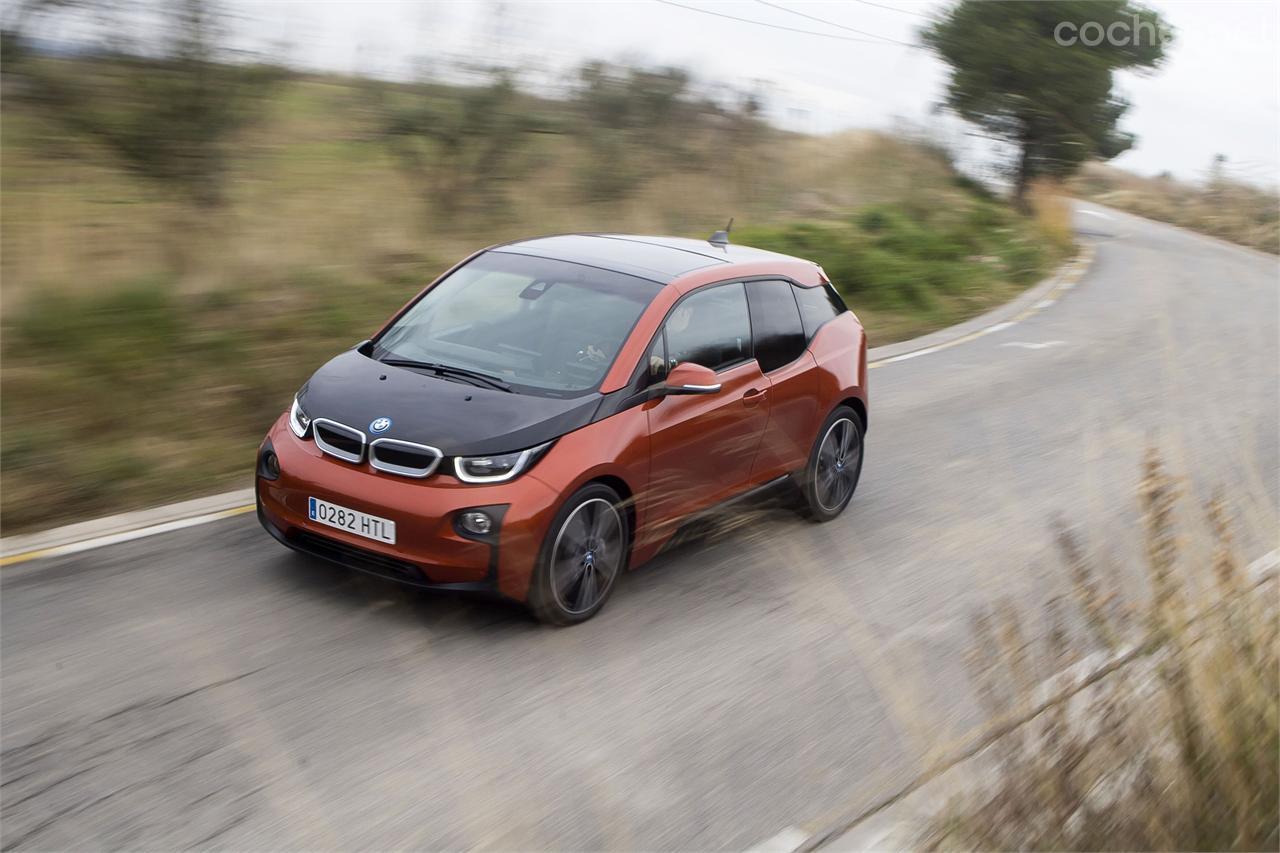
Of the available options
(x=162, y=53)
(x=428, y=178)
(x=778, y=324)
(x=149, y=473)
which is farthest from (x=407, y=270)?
(x=778, y=324)

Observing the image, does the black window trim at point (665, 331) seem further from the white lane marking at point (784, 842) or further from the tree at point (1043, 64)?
the tree at point (1043, 64)

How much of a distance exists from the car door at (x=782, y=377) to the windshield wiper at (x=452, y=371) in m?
1.69

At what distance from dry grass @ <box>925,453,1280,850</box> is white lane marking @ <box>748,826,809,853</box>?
134 cm

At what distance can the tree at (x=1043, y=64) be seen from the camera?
28844 millimetres

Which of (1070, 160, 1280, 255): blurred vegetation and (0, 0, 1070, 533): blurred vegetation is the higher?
(0, 0, 1070, 533): blurred vegetation

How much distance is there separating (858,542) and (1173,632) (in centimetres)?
456

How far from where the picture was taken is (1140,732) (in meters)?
3.23

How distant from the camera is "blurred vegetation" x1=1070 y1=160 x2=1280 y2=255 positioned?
34809mm

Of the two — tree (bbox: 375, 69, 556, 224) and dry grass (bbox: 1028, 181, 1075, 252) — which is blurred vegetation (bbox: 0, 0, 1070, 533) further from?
dry grass (bbox: 1028, 181, 1075, 252)

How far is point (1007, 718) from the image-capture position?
10.3ft

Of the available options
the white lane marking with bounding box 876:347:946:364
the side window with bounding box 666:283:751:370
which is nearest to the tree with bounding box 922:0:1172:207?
the white lane marking with bounding box 876:347:946:364

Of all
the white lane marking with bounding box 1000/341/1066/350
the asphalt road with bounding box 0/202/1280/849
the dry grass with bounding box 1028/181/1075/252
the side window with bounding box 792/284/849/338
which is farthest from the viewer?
the dry grass with bounding box 1028/181/1075/252

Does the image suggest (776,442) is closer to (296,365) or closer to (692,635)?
(692,635)

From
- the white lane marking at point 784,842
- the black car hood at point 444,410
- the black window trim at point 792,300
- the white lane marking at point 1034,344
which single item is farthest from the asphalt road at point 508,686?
the white lane marking at point 1034,344
